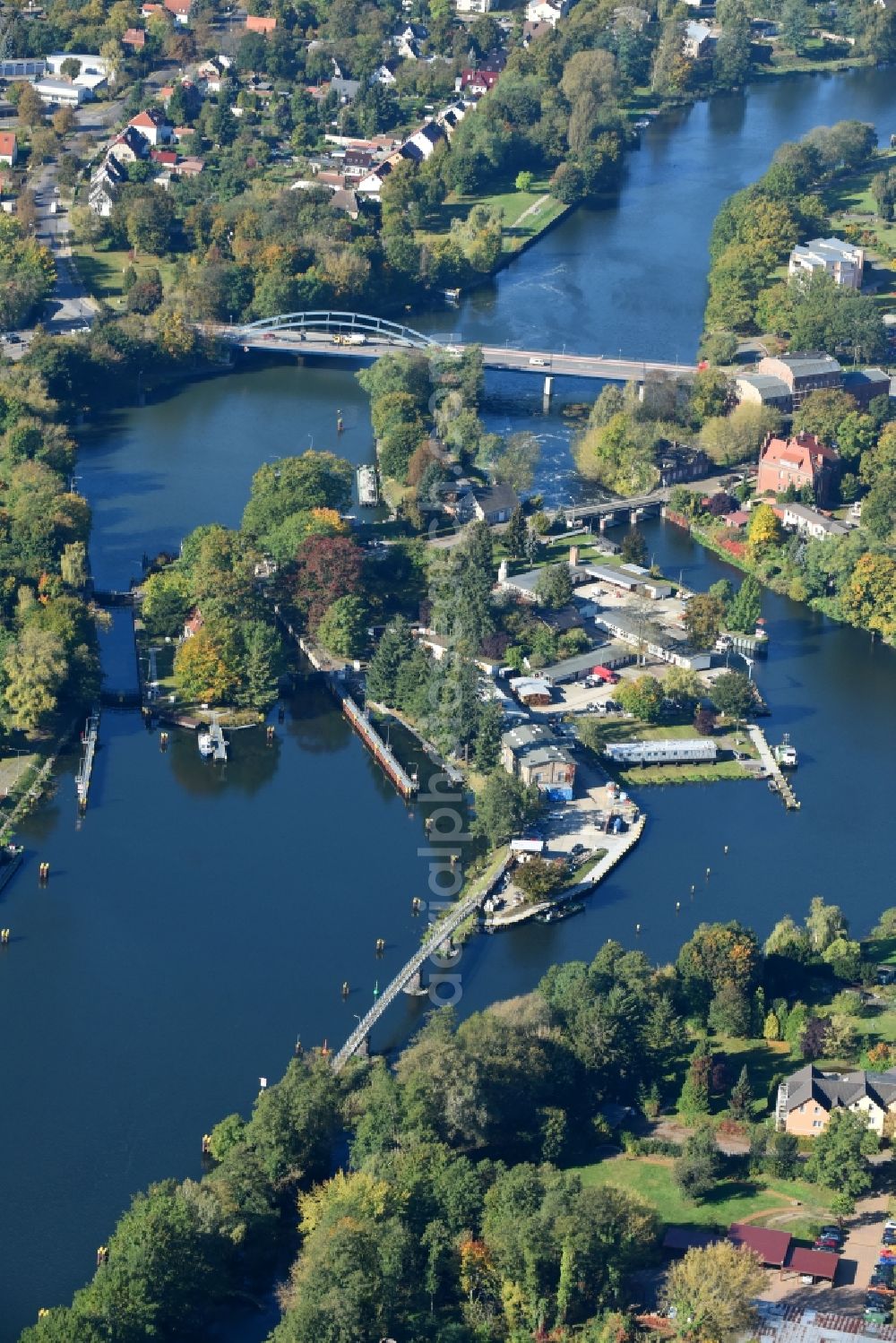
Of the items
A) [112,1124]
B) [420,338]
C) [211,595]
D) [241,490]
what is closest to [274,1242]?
[112,1124]

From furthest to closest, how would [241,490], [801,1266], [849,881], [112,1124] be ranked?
[241,490] < [849,881] < [112,1124] < [801,1266]

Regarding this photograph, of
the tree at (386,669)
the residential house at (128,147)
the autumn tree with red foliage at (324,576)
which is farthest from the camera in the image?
the residential house at (128,147)

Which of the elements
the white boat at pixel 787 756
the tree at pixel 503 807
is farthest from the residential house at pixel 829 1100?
the white boat at pixel 787 756

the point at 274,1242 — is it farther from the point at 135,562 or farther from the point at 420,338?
the point at 420,338

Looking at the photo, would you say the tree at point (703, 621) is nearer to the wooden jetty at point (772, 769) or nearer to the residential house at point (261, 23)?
the wooden jetty at point (772, 769)

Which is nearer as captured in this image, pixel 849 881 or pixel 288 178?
pixel 849 881

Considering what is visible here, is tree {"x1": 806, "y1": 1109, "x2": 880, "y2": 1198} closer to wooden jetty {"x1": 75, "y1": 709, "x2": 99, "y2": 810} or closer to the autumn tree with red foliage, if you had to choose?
wooden jetty {"x1": 75, "y1": 709, "x2": 99, "y2": 810}
